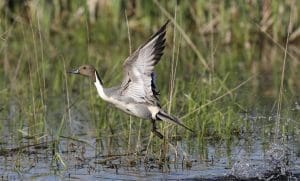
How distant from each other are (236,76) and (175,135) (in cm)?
331

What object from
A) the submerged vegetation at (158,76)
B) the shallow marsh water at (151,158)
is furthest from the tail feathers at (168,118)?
the shallow marsh water at (151,158)

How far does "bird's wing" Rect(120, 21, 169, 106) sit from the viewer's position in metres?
7.72

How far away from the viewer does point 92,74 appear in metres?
Result: 8.24

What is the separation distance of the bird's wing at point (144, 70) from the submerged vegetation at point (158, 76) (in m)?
0.18

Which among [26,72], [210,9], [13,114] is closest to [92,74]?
[13,114]

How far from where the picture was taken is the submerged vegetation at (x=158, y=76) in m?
8.21

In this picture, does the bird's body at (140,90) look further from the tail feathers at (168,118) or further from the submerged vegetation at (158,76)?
the submerged vegetation at (158,76)

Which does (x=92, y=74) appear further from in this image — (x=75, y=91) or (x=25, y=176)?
(x=75, y=91)

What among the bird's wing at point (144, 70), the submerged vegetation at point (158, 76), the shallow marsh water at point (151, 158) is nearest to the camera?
the shallow marsh water at point (151, 158)

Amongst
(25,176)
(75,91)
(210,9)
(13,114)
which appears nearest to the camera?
(25,176)

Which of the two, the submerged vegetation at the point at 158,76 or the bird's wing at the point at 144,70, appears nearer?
the bird's wing at the point at 144,70

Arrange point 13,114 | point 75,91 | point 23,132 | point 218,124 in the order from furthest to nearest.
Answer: point 75,91
point 13,114
point 218,124
point 23,132

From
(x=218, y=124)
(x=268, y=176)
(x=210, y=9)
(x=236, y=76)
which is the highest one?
(x=210, y=9)

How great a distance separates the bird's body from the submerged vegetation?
15 centimetres
